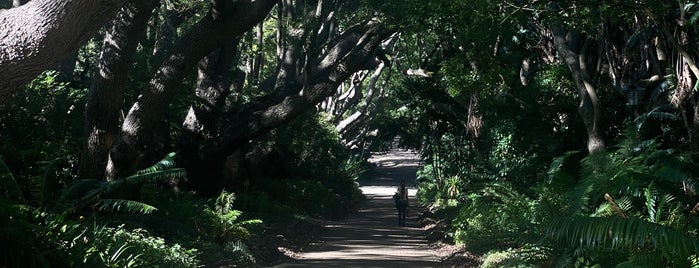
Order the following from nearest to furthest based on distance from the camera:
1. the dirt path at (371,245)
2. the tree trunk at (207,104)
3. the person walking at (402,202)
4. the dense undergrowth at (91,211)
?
1. the dense undergrowth at (91,211)
2. the dirt path at (371,245)
3. the tree trunk at (207,104)
4. the person walking at (402,202)

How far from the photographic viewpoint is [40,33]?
803 cm

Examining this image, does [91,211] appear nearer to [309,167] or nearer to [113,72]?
[113,72]

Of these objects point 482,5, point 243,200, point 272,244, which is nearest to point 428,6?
point 482,5

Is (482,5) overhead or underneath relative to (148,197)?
overhead

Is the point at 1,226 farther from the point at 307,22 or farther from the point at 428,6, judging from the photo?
the point at 307,22

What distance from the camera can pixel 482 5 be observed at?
15.1 metres

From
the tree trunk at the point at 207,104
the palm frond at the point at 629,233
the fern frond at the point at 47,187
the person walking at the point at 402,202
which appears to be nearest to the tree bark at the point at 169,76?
the fern frond at the point at 47,187

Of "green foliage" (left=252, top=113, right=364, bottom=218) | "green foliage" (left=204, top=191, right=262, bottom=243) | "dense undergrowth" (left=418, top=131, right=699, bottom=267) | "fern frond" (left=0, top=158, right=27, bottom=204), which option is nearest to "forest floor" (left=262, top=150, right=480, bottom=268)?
"green foliage" (left=204, top=191, right=262, bottom=243)

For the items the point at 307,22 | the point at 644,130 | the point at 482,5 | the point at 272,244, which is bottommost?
the point at 272,244

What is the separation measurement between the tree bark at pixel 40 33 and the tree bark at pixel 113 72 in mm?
7521

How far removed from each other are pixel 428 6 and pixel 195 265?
17.9ft

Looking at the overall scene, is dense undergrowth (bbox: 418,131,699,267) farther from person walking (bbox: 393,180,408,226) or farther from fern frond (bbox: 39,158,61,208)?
person walking (bbox: 393,180,408,226)

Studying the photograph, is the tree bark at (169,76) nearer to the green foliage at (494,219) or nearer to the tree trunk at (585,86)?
the tree trunk at (585,86)

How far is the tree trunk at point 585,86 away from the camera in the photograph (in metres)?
16.4
